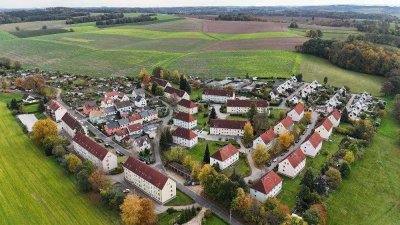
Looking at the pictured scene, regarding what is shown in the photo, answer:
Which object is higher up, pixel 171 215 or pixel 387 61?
pixel 387 61

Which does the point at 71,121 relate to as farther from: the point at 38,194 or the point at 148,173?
the point at 148,173

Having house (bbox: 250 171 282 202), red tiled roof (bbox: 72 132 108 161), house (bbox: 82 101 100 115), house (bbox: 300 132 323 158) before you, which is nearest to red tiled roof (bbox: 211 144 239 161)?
house (bbox: 250 171 282 202)

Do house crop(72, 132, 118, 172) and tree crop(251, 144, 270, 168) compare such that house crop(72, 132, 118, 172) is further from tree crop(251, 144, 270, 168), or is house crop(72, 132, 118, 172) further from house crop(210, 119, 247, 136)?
tree crop(251, 144, 270, 168)

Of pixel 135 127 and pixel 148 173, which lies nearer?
pixel 148 173

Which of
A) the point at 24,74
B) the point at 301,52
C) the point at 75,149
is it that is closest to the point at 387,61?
the point at 301,52

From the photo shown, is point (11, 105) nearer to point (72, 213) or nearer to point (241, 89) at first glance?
point (72, 213)

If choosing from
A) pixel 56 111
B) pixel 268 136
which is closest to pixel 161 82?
pixel 56 111
